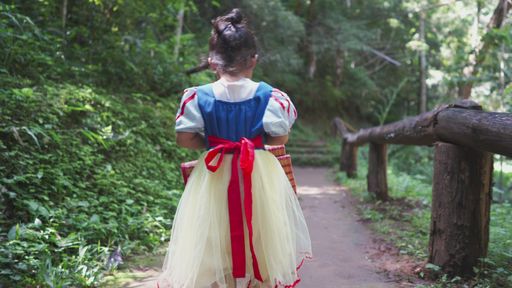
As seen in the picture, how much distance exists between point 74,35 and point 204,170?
523 cm

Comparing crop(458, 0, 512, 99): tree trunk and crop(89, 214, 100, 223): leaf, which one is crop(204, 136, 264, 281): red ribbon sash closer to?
crop(89, 214, 100, 223): leaf

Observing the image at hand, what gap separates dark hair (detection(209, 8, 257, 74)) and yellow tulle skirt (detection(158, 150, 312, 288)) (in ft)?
1.44

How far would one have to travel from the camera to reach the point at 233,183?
6.92ft

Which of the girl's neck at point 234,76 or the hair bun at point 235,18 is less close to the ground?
the hair bun at point 235,18

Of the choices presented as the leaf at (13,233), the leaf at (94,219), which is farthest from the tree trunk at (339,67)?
the leaf at (13,233)

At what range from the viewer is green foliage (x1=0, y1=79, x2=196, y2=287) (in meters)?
2.72

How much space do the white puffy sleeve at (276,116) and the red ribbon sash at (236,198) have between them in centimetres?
10

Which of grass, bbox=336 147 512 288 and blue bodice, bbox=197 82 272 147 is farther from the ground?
blue bodice, bbox=197 82 272 147

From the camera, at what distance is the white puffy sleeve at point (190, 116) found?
2068 millimetres

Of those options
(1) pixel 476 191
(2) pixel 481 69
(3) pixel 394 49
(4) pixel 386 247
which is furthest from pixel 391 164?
(1) pixel 476 191

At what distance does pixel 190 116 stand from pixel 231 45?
396 millimetres

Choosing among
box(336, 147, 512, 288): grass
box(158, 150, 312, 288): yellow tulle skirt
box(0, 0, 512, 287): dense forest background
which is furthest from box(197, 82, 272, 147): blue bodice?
box(336, 147, 512, 288): grass

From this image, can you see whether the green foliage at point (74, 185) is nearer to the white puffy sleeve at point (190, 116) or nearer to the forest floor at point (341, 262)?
the forest floor at point (341, 262)

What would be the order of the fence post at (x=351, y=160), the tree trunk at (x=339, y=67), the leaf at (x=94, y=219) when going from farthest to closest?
1. the tree trunk at (x=339, y=67)
2. the fence post at (x=351, y=160)
3. the leaf at (x=94, y=219)
